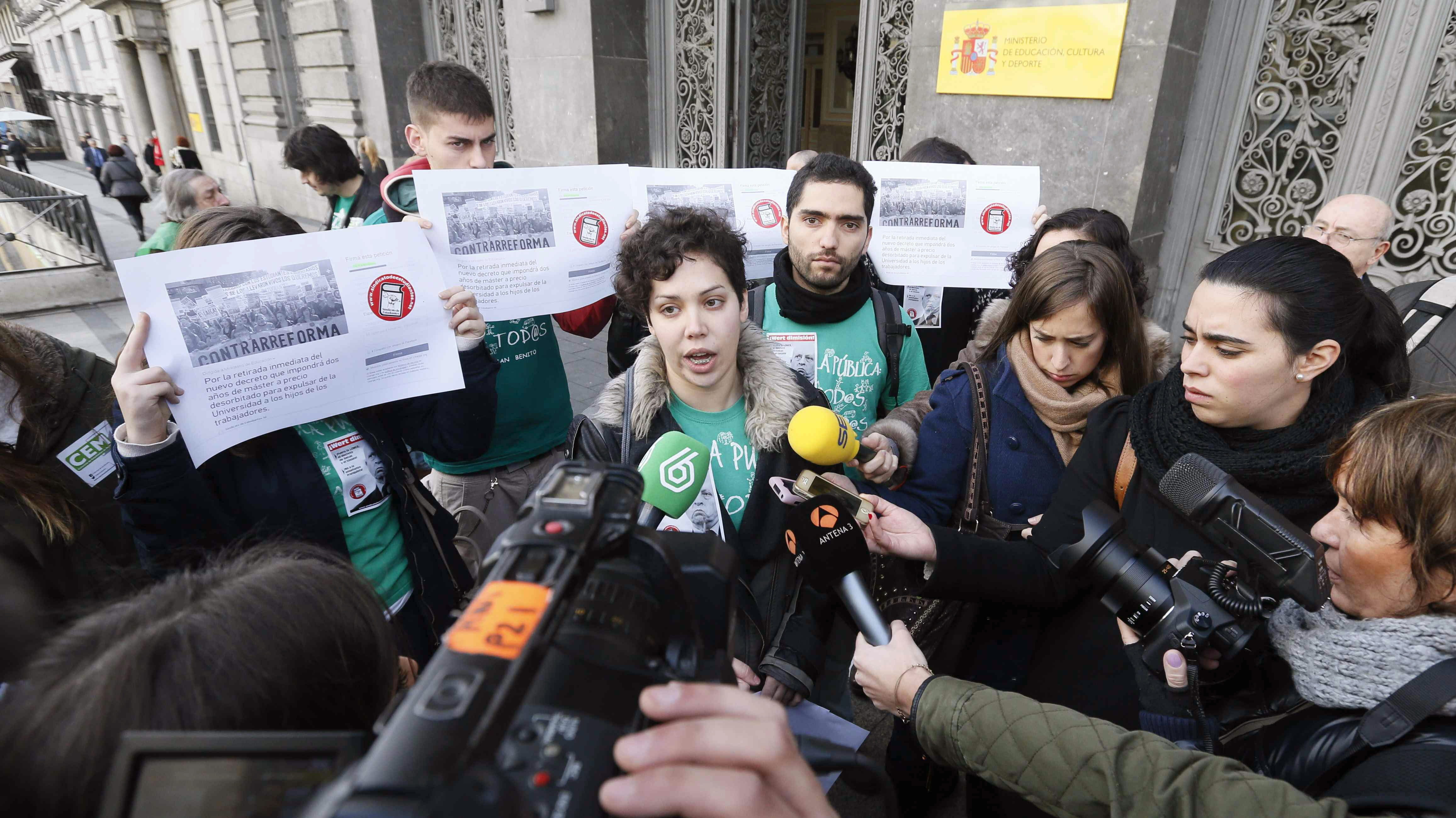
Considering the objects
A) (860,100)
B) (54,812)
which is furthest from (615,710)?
(860,100)

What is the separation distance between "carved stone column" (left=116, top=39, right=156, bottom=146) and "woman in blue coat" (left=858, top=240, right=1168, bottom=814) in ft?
89.1

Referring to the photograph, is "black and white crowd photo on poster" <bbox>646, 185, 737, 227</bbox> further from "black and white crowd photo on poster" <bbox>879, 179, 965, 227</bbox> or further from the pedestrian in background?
the pedestrian in background

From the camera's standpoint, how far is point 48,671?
2.39ft

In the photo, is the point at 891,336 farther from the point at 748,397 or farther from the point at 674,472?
the point at 674,472

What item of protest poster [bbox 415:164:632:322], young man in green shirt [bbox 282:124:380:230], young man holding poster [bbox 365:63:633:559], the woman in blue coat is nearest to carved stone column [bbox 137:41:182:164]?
young man in green shirt [bbox 282:124:380:230]

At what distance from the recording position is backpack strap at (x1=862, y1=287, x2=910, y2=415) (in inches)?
98.5

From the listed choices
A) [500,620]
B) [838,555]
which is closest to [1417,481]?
[838,555]

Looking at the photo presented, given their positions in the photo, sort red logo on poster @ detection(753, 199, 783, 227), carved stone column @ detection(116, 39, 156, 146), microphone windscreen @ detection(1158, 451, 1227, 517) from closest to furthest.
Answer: microphone windscreen @ detection(1158, 451, 1227, 517), red logo on poster @ detection(753, 199, 783, 227), carved stone column @ detection(116, 39, 156, 146)

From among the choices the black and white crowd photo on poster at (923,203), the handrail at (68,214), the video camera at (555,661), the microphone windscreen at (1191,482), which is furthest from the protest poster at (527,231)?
the handrail at (68,214)

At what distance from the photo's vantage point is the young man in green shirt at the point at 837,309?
2480 millimetres

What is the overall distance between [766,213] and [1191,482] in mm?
2210

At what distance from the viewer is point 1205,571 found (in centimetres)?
123

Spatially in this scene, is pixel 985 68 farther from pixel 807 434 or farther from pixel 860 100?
pixel 807 434

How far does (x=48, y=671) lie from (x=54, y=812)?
0.50ft
